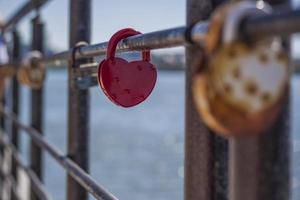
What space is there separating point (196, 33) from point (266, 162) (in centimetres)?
12

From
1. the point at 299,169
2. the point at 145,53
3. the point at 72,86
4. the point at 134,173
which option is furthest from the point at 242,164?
the point at 134,173

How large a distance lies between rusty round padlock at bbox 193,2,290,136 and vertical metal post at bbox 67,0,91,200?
28.2 inches

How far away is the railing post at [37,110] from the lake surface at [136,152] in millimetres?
219

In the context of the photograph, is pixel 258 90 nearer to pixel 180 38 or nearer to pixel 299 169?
pixel 180 38

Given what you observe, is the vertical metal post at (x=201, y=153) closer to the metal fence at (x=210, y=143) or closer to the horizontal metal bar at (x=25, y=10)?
the metal fence at (x=210, y=143)

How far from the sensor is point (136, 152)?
619 inches

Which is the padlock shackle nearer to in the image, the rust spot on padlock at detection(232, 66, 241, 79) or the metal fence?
the metal fence

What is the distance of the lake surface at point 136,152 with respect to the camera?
21.8 ft

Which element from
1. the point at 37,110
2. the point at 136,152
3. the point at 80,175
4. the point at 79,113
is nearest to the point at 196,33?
the point at 80,175

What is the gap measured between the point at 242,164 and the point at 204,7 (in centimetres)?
20

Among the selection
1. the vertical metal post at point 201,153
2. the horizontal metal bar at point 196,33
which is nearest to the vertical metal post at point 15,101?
the horizontal metal bar at point 196,33

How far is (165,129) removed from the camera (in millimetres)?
25109

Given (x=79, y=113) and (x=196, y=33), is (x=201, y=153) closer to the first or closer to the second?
(x=196, y=33)

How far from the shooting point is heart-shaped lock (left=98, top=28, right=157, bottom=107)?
2.05 feet
